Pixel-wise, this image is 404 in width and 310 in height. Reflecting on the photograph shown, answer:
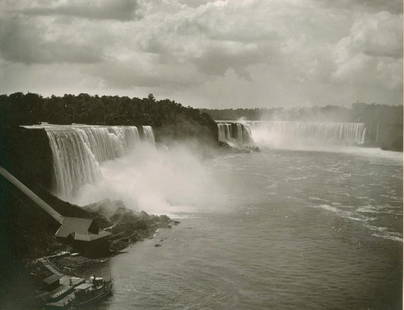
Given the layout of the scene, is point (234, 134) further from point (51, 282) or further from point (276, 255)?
point (51, 282)

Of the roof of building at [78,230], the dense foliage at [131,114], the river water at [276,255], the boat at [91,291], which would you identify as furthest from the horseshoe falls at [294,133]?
the boat at [91,291]

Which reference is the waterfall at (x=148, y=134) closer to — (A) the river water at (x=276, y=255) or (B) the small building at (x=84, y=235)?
(A) the river water at (x=276, y=255)

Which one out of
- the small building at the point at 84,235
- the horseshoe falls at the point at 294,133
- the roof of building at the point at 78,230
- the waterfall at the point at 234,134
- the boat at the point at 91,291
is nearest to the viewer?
the boat at the point at 91,291

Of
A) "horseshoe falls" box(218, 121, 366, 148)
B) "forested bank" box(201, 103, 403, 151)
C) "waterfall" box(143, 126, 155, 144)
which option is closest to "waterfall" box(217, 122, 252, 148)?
"horseshoe falls" box(218, 121, 366, 148)

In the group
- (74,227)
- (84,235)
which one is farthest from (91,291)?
(74,227)

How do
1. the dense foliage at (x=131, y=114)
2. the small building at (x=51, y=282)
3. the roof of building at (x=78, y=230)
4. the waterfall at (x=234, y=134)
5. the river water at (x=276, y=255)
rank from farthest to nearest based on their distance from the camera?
1. the waterfall at (x=234, y=134)
2. the dense foliage at (x=131, y=114)
3. the roof of building at (x=78, y=230)
4. the river water at (x=276, y=255)
5. the small building at (x=51, y=282)

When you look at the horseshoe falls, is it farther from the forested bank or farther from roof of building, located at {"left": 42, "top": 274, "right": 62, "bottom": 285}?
roof of building, located at {"left": 42, "top": 274, "right": 62, "bottom": 285}
